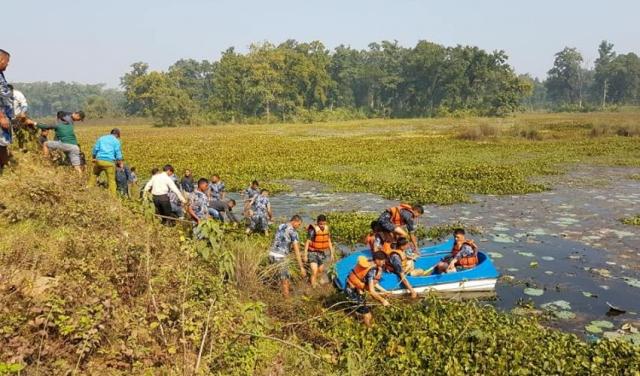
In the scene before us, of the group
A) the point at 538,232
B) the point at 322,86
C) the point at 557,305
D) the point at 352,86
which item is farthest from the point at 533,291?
the point at 352,86

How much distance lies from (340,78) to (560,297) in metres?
105

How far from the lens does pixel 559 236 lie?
13672 mm

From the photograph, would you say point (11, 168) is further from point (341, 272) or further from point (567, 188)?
point (567, 188)

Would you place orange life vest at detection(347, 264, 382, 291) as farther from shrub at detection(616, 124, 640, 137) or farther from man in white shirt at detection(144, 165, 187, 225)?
shrub at detection(616, 124, 640, 137)

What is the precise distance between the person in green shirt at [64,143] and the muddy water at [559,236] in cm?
666

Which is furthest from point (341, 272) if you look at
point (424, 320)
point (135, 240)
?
point (135, 240)

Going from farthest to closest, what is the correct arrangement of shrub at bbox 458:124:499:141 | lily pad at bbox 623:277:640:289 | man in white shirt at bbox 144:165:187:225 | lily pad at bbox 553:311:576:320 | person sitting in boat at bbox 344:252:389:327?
1. shrub at bbox 458:124:499:141
2. man in white shirt at bbox 144:165:187:225
3. lily pad at bbox 623:277:640:289
4. lily pad at bbox 553:311:576:320
5. person sitting in boat at bbox 344:252:389:327

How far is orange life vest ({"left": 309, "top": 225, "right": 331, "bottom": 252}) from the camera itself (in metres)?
9.78

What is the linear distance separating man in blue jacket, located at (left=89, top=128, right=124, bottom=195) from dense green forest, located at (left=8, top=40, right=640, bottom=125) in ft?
223

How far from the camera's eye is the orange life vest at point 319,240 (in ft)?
32.1

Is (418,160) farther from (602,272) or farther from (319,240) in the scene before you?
(319,240)

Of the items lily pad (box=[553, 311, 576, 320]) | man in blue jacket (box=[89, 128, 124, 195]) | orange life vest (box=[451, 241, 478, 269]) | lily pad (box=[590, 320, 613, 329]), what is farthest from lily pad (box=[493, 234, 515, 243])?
man in blue jacket (box=[89, 128, 124, 195])

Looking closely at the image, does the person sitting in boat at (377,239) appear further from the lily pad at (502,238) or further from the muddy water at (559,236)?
the lily pad at (502,238)

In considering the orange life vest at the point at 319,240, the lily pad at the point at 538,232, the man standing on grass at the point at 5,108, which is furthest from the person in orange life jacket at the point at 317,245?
the lily pad at the point at 538,232
